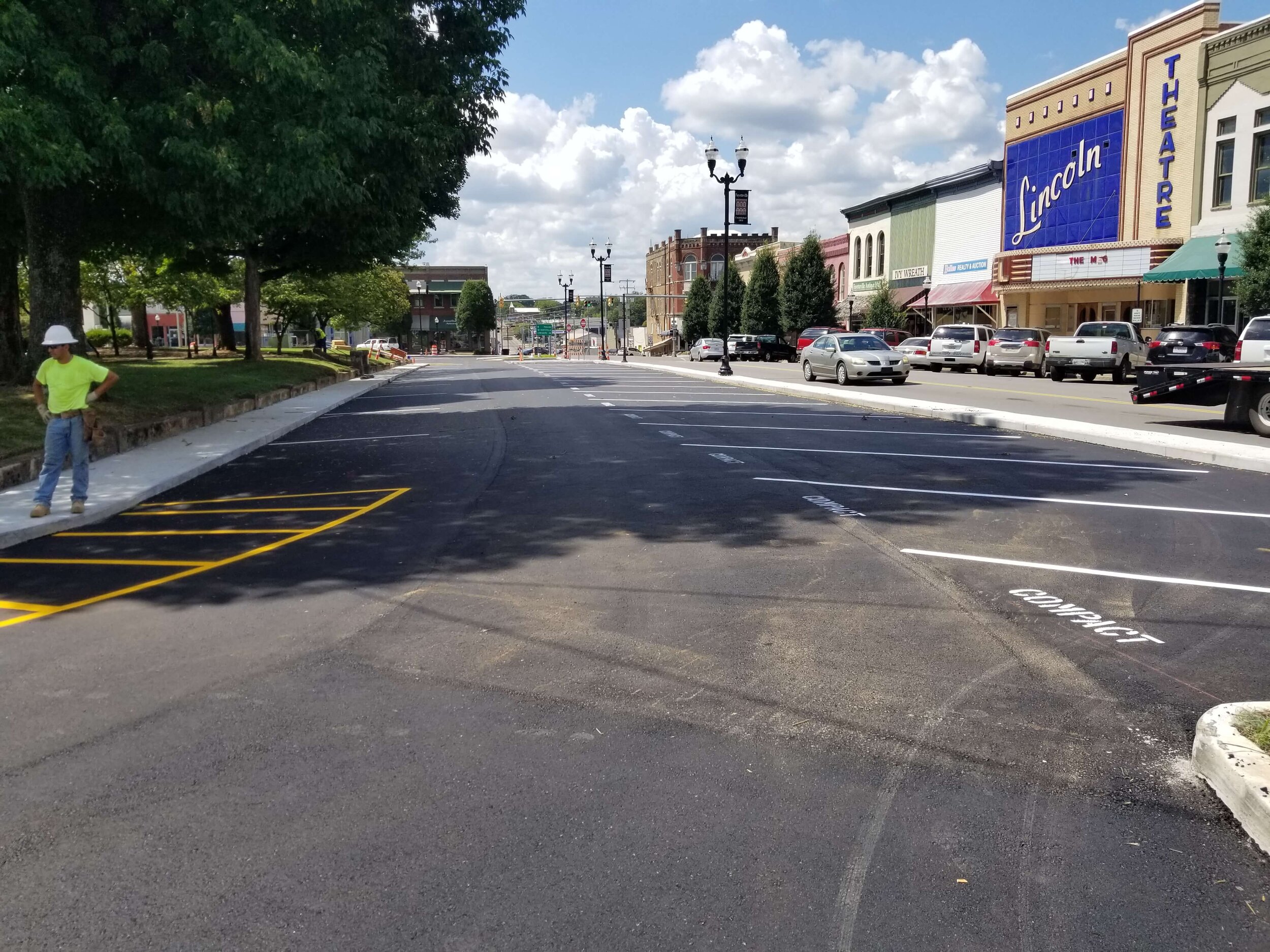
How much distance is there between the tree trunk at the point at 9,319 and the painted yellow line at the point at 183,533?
38.2ft

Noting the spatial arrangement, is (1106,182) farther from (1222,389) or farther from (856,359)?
(1222,389)

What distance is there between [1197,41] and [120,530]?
128 feet

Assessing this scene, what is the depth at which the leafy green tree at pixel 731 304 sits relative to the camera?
76.4 m

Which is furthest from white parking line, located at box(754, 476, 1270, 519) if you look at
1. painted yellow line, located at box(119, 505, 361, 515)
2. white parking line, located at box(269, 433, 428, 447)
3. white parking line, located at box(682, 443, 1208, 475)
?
white parking line, located at box(269, 433, 428, 447)

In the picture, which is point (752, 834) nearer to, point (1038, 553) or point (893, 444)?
point (1038, 553)

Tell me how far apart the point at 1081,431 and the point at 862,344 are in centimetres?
1465

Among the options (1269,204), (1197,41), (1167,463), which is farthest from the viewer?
(1197,41)

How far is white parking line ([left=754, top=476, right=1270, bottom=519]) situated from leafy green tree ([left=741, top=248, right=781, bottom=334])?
60.9 m

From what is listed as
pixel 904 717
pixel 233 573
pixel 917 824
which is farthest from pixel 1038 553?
pixel 233 573

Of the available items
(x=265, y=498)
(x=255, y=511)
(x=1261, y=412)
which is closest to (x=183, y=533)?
(x=255, y=511)

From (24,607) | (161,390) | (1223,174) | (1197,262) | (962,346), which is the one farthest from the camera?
(962,346)

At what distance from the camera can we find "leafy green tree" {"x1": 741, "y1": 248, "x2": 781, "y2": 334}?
236 ft

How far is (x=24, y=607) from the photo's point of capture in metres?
7.11

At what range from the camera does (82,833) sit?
12.6 feet
